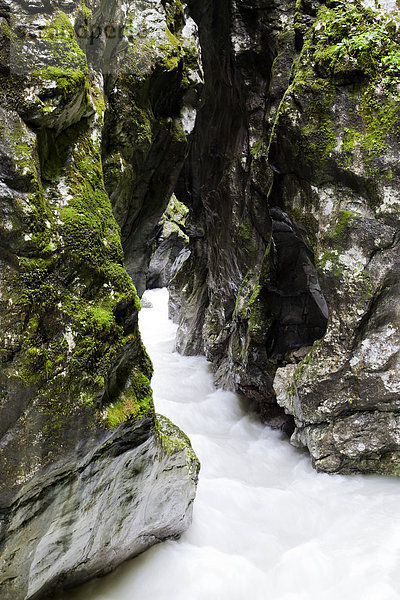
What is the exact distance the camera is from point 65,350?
289 centimetres

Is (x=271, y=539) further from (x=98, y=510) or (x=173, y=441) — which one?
(x=98, y=510)

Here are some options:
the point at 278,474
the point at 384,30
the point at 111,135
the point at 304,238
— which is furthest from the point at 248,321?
the point at 384,30

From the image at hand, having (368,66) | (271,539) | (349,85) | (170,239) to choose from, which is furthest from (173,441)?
(170,239)

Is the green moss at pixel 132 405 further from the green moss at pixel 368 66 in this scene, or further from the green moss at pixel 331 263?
the green moss at pixel 368 66

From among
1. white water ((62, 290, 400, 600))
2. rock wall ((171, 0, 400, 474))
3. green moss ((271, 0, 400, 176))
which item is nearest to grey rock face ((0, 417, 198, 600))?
white water ((62, 290, 400, 600))

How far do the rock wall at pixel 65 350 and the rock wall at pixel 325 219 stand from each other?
11.5 feet

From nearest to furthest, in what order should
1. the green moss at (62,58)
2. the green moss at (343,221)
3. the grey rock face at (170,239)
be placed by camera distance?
1. the green moss at (62,58)
2. the green moss at (343,221)
3. the grey rock face at (170,239)

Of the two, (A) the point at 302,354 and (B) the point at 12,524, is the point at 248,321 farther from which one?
(B) the point at 12,524

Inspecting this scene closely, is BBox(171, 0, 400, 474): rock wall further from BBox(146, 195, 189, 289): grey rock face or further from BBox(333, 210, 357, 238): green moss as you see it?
BBox(146, 195, 189, 289): grey rock face

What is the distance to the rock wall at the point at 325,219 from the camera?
19.9 ft

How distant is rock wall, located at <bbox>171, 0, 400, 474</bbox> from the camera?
19.9ft

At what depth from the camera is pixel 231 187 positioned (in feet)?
34.7

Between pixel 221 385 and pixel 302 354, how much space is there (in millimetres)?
4458

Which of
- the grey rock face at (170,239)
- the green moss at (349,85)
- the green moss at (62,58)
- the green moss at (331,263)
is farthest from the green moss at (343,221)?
the grey rock face at (170,239)
